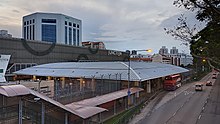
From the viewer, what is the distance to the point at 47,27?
422ft

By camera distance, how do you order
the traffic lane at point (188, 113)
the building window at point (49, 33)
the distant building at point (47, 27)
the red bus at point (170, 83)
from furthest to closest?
the building window at point (49, 33) < the distant building at point (47, 27) < the red bus at point (170, 83) < the traffic lane at point (188, 113)

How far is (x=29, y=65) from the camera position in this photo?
185 feet

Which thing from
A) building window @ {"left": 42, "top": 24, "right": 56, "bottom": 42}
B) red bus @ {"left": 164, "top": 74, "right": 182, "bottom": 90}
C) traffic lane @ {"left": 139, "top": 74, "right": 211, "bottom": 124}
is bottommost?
traffic lane @ {"left": 139, "top": 74, "right": 211, "bottom": 124}

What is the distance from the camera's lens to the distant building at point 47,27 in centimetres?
12531

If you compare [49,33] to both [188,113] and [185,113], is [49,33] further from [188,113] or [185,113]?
[188,113]

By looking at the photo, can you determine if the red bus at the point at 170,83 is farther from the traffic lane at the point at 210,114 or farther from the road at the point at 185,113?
the traffic lane at the point at 210,114

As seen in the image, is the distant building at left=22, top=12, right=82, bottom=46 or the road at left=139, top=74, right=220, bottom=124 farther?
the distant building at left=22, top=12, right=82, bottom=46

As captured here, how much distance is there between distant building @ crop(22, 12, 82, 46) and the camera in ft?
411

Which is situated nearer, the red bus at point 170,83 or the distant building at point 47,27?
the red bus at point 170,83

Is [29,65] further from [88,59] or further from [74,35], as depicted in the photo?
[74,35]

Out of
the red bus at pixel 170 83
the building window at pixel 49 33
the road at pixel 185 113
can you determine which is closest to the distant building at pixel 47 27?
the building window at pixel 49 33

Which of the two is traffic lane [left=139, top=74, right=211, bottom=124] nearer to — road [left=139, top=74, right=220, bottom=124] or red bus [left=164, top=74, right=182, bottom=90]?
road [left=139, top=74, right=220, bottom=124]

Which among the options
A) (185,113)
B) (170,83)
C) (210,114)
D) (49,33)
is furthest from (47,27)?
(210,114)

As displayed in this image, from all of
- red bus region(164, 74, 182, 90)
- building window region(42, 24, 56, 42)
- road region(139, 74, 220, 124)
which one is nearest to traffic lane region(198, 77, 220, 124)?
road region(139, 74, 220, 124)
